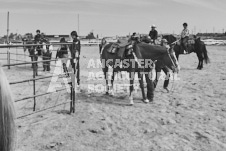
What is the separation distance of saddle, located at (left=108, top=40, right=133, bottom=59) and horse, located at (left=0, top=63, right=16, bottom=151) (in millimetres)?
5454

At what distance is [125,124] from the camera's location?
16.3 feet

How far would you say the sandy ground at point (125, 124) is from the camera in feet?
13.1

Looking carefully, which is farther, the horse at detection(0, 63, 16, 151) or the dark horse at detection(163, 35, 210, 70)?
the dark horse at detection(163, 35, 210, 70)

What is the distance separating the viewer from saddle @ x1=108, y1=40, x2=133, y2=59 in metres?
6.76

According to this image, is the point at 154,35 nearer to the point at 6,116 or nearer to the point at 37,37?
the point at 37,37

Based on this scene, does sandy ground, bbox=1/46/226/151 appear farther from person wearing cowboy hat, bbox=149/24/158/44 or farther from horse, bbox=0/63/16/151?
horse, bbox=0/63/16/151

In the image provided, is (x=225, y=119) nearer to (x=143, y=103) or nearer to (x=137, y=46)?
(x=143, y=103)

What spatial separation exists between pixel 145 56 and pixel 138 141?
3.14m

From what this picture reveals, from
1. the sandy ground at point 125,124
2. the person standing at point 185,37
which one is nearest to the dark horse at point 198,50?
the person standing at point 185,37

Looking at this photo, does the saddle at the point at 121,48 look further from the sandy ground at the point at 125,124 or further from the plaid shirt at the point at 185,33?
the plaid shirt at the point at 185,33

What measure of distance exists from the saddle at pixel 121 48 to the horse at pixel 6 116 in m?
5.45

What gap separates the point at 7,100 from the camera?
4.50 ft

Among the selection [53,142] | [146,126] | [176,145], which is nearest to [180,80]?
[146,126]

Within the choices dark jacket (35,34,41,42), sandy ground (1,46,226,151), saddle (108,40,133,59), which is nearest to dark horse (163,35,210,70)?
sandy ground (1,46,226,151)
